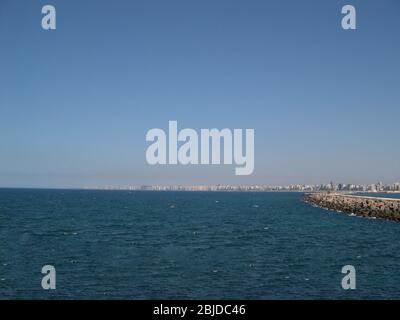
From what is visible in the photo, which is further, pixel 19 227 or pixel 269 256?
pixel 19 227

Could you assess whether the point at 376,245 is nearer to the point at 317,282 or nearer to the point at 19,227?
the point at 317,282

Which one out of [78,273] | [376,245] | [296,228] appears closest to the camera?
[78,273]

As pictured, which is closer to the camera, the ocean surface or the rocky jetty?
the ocean surface

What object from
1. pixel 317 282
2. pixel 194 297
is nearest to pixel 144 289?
pixel 194 297

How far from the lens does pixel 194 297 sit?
21438 millimetres

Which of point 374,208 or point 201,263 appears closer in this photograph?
point 201,263

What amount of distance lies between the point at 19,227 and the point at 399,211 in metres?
51.9

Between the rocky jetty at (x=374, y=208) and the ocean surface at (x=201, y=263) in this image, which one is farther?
the rocky jetty at (x=374, y=208)

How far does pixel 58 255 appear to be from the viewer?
34.1 metres
